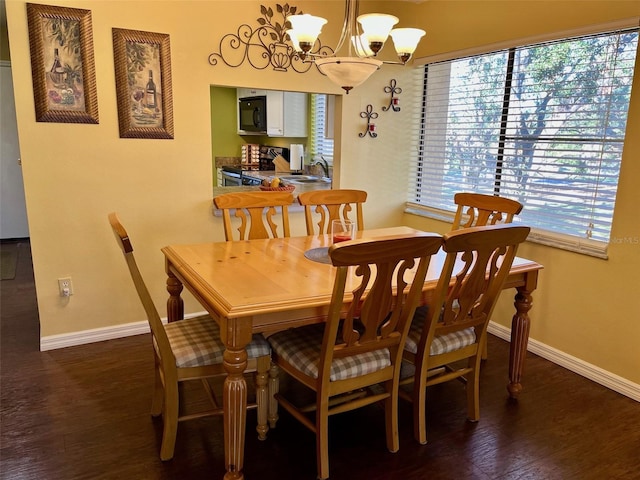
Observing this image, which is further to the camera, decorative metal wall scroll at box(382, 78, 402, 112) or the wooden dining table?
decorative metal wall scroll at box(382, 78, 402, 112)

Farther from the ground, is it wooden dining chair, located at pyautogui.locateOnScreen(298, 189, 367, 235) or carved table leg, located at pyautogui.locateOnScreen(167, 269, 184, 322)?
wooden dining chair, located at pyautogui.locateOnScreen(298, 189, 367, 235)

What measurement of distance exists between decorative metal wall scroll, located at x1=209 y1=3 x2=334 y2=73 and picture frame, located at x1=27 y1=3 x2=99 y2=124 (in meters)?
0.77

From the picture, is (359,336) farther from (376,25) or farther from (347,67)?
(376,25)

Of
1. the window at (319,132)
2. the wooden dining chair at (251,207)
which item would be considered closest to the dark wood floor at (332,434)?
the wooden dining chair at (251,207)

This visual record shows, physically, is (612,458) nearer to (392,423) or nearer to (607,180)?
(392,423)

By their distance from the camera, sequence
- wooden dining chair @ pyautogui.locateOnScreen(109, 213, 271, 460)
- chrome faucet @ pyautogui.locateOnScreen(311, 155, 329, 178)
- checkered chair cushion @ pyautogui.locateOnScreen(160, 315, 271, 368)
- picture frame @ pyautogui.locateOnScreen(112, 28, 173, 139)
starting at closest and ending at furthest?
wooden dining chair @ pyautogui.locateOnScreen(109, 213, 271, 460) → checkered chair cushion @ pyautogui.locateOnScreen(160, 315, 271, 368) → picture frame @ pyautogui.locateOnScreen(112, 28, 173, 139) → chrome faucet @ pyautogui.locateOnScreen(311, 155, 329, 178)

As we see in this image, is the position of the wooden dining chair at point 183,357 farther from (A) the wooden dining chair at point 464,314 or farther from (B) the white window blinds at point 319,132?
(B) the white window blinds at point 319,132

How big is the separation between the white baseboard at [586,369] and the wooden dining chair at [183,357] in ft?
6.34

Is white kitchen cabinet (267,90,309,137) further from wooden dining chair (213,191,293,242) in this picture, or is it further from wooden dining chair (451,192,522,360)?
wooden dining chair (451,192,522,360)

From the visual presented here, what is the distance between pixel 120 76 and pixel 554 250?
292 centimetres

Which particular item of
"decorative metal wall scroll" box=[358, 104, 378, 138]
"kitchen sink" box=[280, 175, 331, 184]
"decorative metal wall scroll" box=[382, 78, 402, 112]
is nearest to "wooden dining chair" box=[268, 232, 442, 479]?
"decorative metal wall scroll" box=[358, 104, 378, 138]

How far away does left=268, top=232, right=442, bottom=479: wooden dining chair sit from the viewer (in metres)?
1.67

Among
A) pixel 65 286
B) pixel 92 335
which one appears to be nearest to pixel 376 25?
Answer: pixel 65 286

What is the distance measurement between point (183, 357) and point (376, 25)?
1.61m
